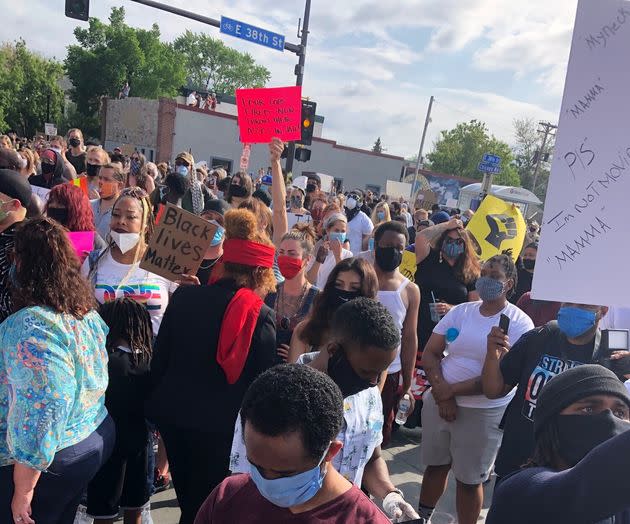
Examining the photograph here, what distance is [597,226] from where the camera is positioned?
147 cm

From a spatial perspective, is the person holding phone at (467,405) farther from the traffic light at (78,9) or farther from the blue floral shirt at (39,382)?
the traffic light at (78,9)

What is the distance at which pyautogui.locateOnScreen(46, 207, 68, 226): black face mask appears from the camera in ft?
11.6

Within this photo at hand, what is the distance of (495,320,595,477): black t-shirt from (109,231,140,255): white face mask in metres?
2.36

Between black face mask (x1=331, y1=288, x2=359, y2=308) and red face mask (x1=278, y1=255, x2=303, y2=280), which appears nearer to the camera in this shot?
black face mask (x1=331, y1=288, x2=359, y2=308)

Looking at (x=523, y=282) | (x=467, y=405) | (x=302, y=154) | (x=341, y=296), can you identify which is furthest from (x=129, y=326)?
(x=302, y=154)

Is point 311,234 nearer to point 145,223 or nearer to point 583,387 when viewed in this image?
point 145,223

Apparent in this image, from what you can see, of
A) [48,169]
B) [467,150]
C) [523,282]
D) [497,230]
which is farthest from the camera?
[467,150]

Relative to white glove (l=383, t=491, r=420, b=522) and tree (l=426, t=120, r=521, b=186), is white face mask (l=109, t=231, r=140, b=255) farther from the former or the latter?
tree (l=426, t=120, r=521, b=186)

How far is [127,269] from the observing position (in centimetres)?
334

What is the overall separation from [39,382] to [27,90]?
168 feet


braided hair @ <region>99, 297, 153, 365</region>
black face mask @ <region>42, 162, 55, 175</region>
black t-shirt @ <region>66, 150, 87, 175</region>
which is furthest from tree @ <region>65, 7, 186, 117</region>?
braided hair @ <region>99, 297, 153, 365</region>

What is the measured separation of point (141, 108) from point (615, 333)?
123 ft

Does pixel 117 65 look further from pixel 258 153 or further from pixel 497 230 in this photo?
pixel 497 230

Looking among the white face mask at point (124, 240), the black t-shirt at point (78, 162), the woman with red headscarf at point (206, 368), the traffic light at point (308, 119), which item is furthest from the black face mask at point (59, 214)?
the traffic light at point (308, 119)
